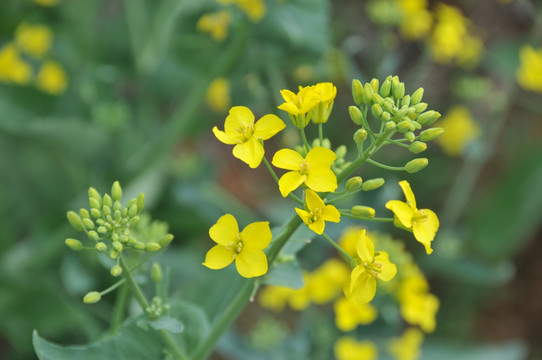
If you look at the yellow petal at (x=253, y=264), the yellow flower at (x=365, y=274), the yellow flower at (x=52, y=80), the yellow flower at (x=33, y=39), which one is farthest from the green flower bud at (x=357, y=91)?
the yellow flower at (x=33, y=39)

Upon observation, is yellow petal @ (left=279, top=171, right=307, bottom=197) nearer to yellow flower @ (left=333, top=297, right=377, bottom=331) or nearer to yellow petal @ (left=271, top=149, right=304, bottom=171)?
yellow petal @ (left=271, top=149, right=304, bottom=171)

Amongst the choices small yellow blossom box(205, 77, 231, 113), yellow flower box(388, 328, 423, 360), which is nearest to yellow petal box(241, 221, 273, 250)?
yellow flower box(388, 328, 423, 360)

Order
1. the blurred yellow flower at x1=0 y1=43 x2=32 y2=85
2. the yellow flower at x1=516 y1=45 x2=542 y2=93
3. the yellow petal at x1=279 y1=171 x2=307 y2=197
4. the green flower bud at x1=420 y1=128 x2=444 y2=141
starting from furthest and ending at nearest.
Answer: the yellow flower at x1=516 y1=45 x2=542 y2=93 < the blurred yellow flower at x1=0 y1=43 x2=32 y2=85 < the green flower bud at x1=420 y1=128 x2=444 y2=141 < the yellow petal at x1=279 y1=171 x2=307 y2=197

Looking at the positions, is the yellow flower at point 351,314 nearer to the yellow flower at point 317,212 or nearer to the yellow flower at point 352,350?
the yellow flower at point 352,350

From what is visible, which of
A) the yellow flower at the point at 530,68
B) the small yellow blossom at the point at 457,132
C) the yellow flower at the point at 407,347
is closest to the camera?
the yellow flower at the point at 407,347

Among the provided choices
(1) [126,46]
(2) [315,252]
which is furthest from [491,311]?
(1) [126,46]

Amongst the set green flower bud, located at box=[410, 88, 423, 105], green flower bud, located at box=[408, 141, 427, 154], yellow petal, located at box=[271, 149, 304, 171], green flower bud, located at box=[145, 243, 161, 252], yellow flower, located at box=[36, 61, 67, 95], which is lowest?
yellow flower, located at box=[36, 61, 67, 95]

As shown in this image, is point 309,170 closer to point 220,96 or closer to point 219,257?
point 219,257

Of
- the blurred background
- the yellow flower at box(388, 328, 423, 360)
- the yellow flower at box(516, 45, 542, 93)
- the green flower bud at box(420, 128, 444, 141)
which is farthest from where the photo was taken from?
the yellow flower at box(516, 45, 542, 93)
